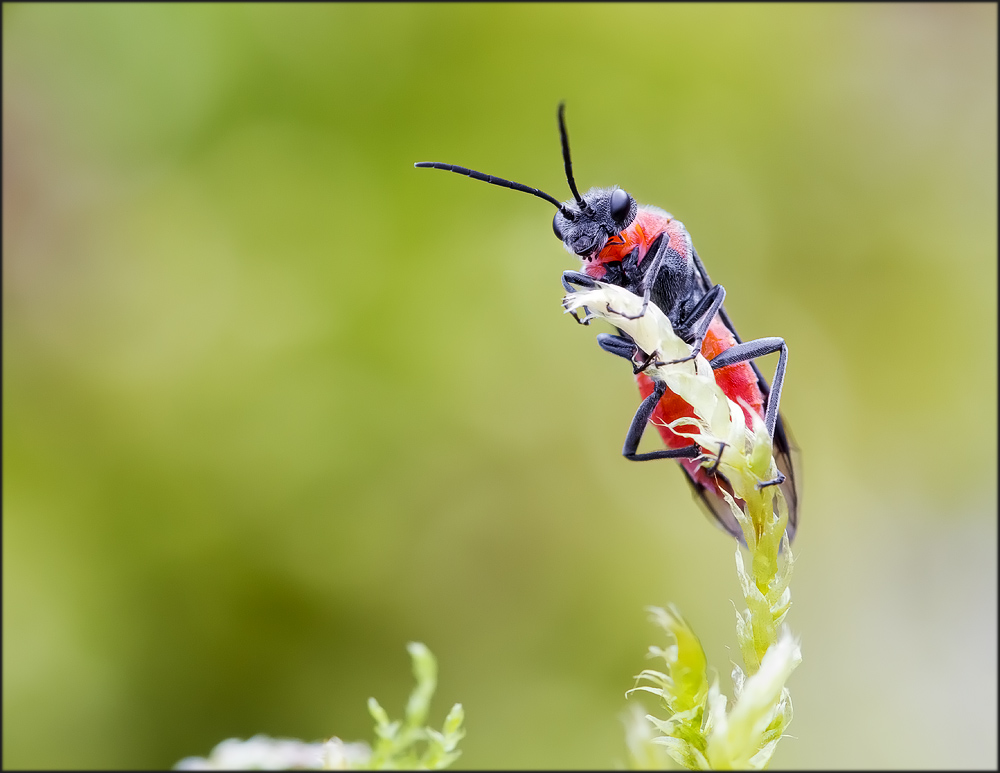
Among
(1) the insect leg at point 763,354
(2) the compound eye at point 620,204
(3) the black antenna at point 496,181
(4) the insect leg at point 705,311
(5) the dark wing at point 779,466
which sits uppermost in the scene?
(3) the black antenna at point 496,181

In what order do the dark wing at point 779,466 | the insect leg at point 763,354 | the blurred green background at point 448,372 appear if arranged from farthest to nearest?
the blurred green background at point 448,372 → the dark wing at point 779,466 → the insect leg at point 763,354

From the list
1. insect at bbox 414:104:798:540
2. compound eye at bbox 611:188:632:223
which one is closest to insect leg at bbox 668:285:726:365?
insect at bbox 414:104:798:540

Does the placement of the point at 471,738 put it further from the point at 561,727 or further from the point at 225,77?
the point at 225,77

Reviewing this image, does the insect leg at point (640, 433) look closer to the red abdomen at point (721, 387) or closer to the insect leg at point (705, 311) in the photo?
the red abdomen at point (721, 387)

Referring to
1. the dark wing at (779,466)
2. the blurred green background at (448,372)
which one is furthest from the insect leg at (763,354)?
the blurred green background at (448,372)

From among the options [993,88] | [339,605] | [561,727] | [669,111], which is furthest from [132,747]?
[993,88]

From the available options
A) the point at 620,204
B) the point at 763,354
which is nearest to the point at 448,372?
the point at 620,204

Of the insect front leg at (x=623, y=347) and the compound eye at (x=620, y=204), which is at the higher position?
the compound eye at (x=620, y=204)

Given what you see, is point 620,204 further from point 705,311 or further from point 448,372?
point 448,372
